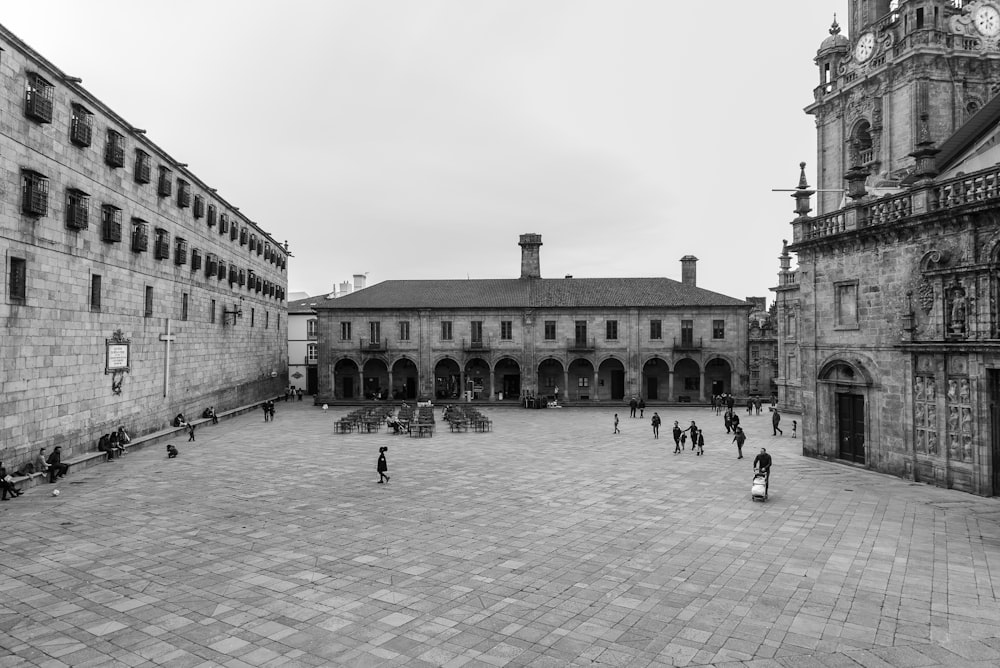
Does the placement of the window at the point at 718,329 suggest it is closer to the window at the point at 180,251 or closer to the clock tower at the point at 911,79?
the clock tower at the point at 911,79

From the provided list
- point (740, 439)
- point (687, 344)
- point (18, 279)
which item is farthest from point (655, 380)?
point (18, 279)

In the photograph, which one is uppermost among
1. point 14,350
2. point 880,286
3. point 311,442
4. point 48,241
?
point 48,241

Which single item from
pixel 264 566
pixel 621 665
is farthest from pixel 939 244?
pixel 264 566

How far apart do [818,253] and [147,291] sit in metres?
29.3

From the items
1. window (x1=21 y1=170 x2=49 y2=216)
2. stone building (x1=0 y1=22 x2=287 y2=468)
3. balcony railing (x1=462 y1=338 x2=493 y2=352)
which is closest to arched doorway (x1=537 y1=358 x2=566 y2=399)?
balcony railing (x1=462 y1=338 x2=493 y2=352)

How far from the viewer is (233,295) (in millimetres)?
41125

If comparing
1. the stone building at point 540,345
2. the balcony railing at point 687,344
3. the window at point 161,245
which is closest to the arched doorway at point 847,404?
the balcony railing at point 687,344

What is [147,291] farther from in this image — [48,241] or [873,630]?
[873,630]

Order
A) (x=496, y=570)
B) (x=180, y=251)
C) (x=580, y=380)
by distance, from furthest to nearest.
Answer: (x=580, y=380) < (x=180, y=251) < (x=496, y=570)

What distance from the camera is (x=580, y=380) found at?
4972 cm

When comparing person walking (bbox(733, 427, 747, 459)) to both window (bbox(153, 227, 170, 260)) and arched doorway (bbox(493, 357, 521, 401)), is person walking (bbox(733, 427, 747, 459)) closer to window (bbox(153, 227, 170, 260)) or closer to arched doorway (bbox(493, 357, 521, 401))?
arched doorway (bbox(493, 357, 521, 401))

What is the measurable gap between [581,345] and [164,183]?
31.0 metres

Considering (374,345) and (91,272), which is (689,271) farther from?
(91,272)

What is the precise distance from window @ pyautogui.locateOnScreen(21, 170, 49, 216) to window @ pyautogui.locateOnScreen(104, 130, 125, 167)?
4.68 m
